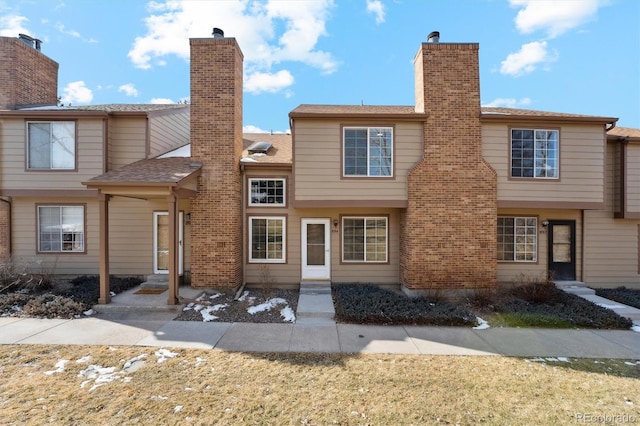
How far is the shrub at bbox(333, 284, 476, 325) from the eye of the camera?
6395mm

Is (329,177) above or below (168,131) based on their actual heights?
below

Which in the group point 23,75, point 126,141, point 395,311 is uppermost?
point 23,75

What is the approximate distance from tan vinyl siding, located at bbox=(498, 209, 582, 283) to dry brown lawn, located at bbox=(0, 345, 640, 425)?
14.4 ft

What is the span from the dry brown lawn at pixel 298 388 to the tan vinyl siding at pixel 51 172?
5.72 metres

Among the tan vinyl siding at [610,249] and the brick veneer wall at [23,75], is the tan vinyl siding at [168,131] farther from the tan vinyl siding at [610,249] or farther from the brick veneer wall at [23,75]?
the tan vinyl siding at [610,249]

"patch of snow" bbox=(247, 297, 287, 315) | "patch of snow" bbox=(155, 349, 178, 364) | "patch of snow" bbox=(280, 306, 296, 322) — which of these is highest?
"patch of snow" bbox=(155, 349, 178, 364)

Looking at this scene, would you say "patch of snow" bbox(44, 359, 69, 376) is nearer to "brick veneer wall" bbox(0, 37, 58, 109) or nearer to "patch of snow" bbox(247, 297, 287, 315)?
"patch of snow" bbox(247, 297, 287, 315)

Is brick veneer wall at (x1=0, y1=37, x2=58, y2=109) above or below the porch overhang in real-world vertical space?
above

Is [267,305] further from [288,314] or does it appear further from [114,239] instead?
[114,239]

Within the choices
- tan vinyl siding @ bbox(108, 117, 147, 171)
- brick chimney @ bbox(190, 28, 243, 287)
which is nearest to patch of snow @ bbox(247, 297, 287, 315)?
brick chimney @ bbox(190, 28, 243, 287)

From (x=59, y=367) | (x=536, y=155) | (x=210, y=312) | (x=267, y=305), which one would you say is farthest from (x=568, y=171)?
(x=59, y=367)

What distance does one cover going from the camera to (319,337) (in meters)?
5.66

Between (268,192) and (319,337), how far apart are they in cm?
Answer: 506

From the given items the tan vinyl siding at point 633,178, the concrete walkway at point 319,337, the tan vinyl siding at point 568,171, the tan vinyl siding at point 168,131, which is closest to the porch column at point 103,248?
the concrete walkway at point 319,337
